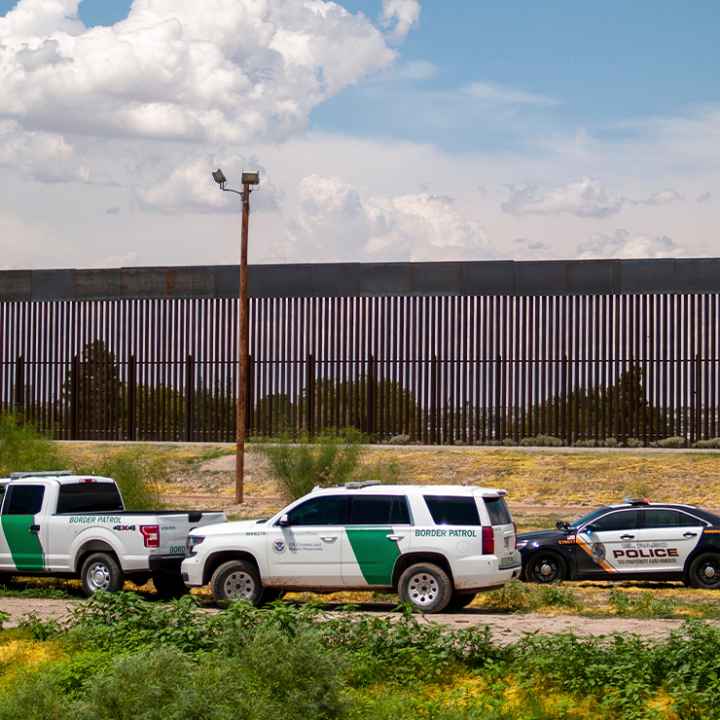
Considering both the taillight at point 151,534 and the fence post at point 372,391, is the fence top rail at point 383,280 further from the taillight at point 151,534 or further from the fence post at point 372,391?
the taillight at point 151,534

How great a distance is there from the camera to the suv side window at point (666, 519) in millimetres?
22609

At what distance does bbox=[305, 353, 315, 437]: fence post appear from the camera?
156 ft

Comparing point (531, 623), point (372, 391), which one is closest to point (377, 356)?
point (372, 391)

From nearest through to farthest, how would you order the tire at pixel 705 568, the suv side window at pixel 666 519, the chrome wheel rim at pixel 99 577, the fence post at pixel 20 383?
the chrome wheel rim at pixel 99 577
the tire at pixel 705 568
the suv side window at pixel 666 519
the fence post at pixel 20 383

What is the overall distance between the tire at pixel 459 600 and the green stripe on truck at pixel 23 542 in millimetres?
6782

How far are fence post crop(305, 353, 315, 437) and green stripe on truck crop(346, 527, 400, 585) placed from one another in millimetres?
28312

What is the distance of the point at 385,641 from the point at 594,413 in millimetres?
31613

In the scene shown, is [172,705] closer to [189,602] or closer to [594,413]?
[189,602]

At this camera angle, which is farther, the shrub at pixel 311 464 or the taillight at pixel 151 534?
the shrub at pixel 311 464

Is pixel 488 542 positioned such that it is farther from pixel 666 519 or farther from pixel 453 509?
pixel 666 519

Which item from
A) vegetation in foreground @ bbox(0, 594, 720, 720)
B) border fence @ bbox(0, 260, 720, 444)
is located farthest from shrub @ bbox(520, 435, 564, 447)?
vegetation in foreground @ bbox(0, 594, 720, 720)

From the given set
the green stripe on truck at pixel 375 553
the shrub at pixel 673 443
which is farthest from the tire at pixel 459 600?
the shrub at pixel 673 443

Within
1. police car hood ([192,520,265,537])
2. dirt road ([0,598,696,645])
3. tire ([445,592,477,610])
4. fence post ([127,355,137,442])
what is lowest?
dirt road ([0,598,696,645])

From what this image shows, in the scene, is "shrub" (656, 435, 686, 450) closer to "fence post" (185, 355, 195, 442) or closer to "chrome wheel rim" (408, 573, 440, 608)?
"fence post" (185, 355, 195, 442)
